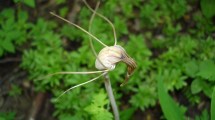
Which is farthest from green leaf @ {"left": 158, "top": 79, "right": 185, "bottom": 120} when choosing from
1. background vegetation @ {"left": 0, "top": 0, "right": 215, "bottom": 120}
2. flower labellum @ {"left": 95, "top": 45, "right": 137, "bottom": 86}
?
flower labellum @ {"left": 95, "top": 45, "right": 137, "bottom": 86}

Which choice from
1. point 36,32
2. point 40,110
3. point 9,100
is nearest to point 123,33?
point 36,32

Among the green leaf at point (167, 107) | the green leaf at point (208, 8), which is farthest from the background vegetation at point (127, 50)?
the green leaf at point (167, 107)

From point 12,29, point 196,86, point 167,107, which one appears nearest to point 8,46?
point 12,29

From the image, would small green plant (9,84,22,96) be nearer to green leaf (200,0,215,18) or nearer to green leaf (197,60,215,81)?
green leaf (197,60,215,81)

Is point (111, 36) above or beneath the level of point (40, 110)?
above

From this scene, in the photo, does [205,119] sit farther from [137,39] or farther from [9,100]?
[9,100]

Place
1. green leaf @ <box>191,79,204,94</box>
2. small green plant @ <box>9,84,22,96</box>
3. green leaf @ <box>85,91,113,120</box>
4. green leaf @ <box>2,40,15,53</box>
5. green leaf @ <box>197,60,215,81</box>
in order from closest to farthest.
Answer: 1. green leaf @ <box>85,91,113,120</box>
2. green leaf @ <box>197,60,215,81</box>
3. green leaf @ <box>191,79,204,94</box>
4. green leaf @ <box>2,40,15,53</box>
5. small green plant @ <box>9,84,22,96</box>

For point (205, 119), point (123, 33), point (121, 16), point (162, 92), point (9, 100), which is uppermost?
point (121, 16)

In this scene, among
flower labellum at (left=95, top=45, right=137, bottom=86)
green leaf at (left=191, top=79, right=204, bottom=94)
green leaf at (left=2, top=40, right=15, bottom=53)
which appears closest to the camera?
flower labellum at (left=95, top=45, right=137, bottom=86)
